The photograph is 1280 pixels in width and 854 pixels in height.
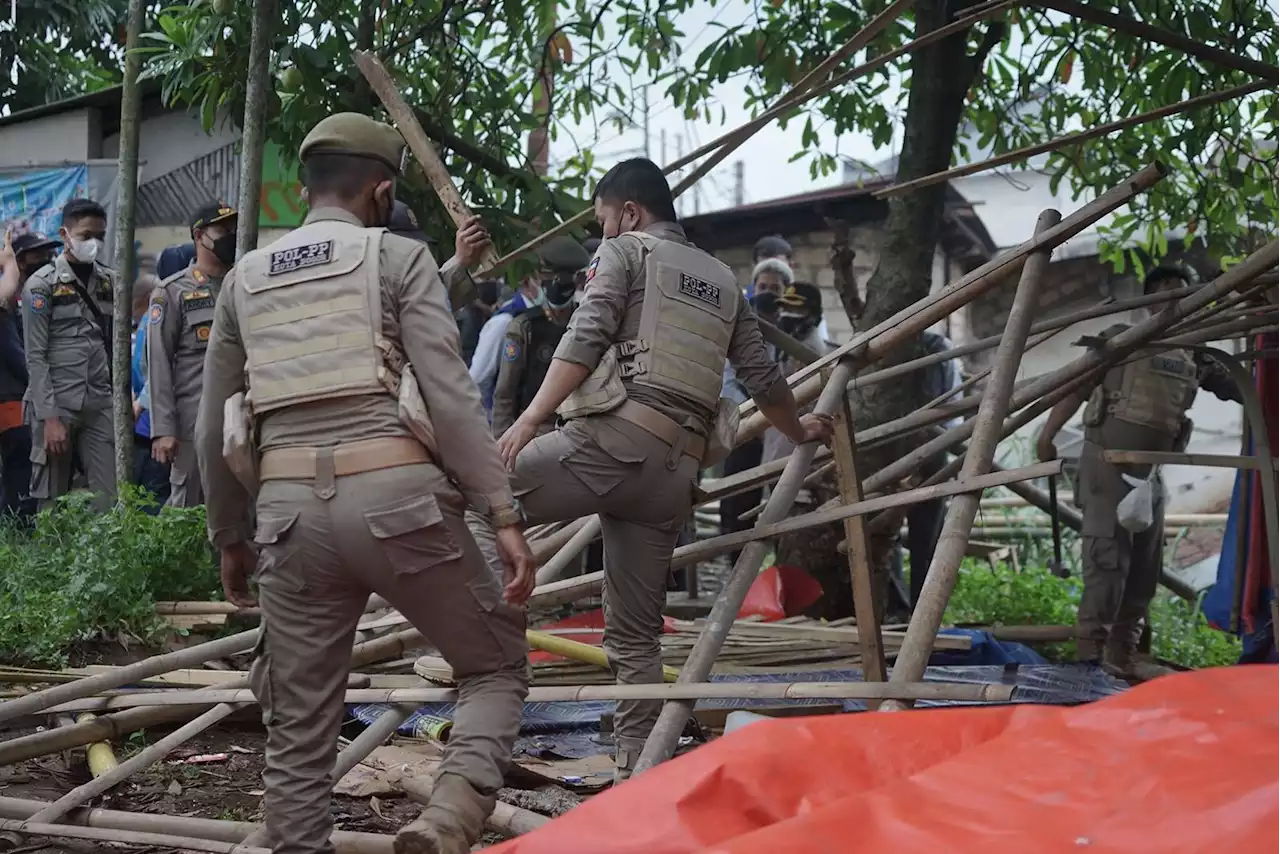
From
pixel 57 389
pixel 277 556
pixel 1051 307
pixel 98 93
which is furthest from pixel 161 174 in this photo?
pixel 1051 307

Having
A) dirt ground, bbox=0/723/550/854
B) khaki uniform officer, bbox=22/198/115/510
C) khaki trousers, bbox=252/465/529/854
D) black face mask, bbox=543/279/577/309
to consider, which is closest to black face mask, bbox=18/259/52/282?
khaki uniform officer, bbox=22/198/115/510

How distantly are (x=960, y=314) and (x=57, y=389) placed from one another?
11586 mm

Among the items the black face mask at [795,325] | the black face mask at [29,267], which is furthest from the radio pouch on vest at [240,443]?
the black face mask at [29,267]

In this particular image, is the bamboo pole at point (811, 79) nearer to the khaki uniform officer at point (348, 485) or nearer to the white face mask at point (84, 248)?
the khaki uniform officer at point (348, 485)

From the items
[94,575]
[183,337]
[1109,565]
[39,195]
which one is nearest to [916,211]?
[1109,565]

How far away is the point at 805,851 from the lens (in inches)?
72.1

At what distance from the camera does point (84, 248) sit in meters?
7.96

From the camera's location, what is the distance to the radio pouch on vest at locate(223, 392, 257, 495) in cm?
341

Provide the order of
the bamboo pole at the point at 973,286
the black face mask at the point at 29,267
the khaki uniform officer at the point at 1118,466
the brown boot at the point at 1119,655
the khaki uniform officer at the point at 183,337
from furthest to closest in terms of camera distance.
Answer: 1. the black face mask at the point at 29,267
2. the khaki uniform officer at the point at 1118,466
3. the brown boot at the point at 1119,655
4. the khaki uniform officer at the point at 183,337
5. the bamboo pole at the point at 973,286

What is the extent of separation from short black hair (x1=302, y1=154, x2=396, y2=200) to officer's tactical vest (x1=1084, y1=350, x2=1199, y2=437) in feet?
16.4

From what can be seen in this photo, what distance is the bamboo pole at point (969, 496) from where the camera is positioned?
12.8ft

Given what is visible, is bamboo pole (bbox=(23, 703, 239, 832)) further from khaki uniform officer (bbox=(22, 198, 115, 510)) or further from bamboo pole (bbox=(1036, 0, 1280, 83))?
bamboo pole (bbox=(1036, 0, 1280, 83))

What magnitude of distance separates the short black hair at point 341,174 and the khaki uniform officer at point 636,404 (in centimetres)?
86

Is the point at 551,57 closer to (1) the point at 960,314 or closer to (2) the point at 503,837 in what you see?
(2) the point at 503,837
